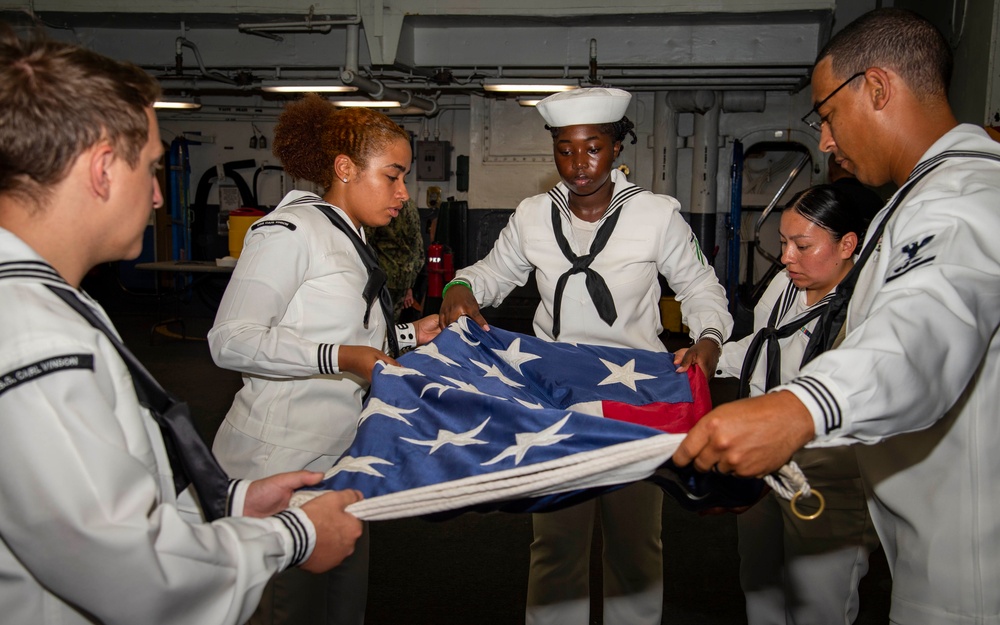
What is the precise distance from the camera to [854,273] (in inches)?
76.7

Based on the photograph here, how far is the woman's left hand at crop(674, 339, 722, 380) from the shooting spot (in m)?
2.72

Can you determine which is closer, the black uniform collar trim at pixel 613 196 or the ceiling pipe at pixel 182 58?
the black uniform collar trim at pixel 613 196

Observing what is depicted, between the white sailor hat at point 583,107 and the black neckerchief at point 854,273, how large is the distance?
1.31 meters

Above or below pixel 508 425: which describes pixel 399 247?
above

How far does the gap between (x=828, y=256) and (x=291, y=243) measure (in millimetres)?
1984

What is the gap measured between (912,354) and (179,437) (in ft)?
4.53

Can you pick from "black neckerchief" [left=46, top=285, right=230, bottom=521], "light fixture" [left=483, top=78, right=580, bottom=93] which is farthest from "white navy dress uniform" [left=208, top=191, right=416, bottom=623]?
"light fixture" [left=483, top=78, right=580, bottom=93]

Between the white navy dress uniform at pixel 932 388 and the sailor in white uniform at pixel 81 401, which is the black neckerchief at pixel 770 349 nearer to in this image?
the white navy dress uniform at pixel 932 388

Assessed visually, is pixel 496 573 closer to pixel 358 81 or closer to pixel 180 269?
pixel 358 81

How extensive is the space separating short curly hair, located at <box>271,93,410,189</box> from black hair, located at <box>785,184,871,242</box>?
62.3 inches

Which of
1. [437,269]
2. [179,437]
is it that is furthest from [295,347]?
[437,269]

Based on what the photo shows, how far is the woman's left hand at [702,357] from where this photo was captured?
272 cm

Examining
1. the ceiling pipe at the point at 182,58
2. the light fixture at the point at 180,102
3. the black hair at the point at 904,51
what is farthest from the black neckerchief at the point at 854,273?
the light fixture at the point at 180,102

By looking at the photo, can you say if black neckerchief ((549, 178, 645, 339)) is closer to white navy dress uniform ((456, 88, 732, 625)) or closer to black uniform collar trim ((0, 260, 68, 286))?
white navy dress uniform ((456, 88, 732, 625))
